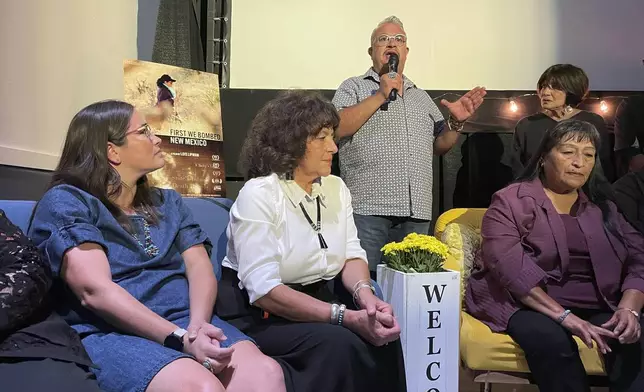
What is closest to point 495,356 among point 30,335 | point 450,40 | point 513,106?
point 30,335

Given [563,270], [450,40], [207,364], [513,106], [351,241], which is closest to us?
[207,364]

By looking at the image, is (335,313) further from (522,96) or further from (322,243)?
(522,96)

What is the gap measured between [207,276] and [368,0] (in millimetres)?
2603

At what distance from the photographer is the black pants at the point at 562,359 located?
180cm

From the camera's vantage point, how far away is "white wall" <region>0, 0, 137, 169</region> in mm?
1946

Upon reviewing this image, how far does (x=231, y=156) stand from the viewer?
324 cm

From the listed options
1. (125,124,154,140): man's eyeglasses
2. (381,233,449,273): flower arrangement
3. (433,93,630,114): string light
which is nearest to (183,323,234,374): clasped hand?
(125,124,154,140): man's eyeglasses

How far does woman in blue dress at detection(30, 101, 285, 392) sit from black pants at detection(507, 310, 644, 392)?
2.89 ft

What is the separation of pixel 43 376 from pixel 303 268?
721mm

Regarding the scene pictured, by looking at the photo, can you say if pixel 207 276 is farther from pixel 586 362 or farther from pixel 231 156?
pixel 231 156

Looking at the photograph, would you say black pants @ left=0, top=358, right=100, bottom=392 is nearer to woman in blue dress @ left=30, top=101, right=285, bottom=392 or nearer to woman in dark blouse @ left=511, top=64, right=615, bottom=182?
woman in blue dress @ left=30, top=101, right=285, bottom=392

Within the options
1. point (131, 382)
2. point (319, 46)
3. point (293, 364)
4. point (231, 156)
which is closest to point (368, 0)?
point (319, 46)

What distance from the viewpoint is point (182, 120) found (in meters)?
2.42

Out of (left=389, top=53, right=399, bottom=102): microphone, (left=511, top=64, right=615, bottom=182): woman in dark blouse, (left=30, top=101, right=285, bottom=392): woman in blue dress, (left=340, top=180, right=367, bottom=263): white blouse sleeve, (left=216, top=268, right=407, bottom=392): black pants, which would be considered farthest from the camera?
(left=511, top=64, right=615, bottom=182): woman in dark blouse
